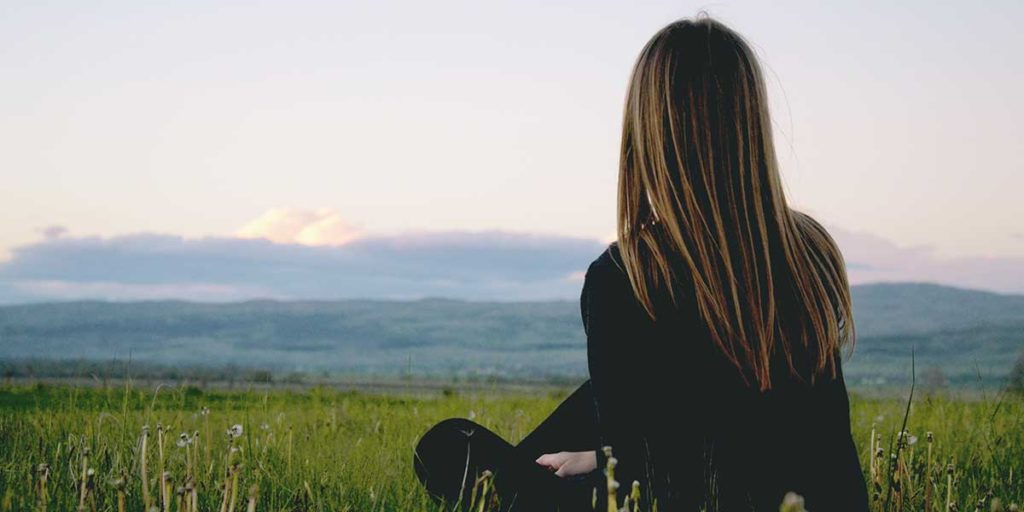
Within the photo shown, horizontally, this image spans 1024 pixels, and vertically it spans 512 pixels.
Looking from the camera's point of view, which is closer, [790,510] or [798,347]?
[790,510]

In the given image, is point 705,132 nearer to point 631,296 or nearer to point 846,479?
point 631,296

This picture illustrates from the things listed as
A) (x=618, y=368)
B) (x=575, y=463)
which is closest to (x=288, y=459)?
(x=575, y=463)

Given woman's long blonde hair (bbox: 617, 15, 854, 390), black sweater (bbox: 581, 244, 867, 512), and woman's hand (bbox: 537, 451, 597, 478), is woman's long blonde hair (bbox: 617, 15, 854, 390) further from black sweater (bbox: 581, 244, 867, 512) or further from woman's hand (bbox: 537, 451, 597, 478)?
woman's hand (bbox: 537, 451, 597, 478)

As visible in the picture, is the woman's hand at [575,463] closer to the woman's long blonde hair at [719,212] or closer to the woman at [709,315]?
the woman at [709,315]

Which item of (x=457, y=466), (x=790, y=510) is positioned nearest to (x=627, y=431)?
(x=457, y=466)

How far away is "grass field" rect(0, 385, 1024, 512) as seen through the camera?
3.24m

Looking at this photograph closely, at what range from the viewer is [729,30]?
3248 millimetres

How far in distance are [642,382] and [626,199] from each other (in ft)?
1.88

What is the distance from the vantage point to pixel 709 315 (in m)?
3.00

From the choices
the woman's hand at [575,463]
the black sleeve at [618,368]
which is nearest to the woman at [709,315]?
the black sleeve at [618,368]

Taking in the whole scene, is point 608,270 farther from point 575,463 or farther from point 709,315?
point 575,463

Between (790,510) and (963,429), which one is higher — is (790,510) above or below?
above

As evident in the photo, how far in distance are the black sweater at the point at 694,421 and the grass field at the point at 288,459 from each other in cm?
24

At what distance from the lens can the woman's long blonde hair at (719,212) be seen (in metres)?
3.03
